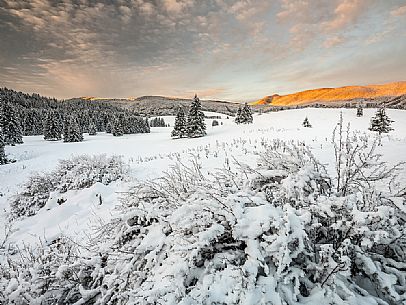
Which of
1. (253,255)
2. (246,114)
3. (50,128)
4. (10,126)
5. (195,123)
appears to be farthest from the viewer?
(50,128)

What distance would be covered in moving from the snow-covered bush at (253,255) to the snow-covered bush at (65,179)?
6.07 m

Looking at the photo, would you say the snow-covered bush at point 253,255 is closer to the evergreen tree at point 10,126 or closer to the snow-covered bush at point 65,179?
the snow-covered bush at point 65,179

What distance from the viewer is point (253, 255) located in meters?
1.89

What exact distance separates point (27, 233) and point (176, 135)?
1208 inches

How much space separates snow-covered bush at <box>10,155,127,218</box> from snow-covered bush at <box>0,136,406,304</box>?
607cm

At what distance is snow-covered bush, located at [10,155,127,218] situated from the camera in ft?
26.5

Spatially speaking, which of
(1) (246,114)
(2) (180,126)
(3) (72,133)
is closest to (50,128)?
(3) (72,133)

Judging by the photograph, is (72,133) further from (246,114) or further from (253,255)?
(253,255)

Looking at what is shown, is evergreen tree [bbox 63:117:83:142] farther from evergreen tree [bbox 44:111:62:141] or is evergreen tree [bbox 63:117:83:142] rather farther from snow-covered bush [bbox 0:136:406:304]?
snow-covered bush [bbox 0:136:406:304]

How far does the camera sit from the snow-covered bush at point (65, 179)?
26.5ft

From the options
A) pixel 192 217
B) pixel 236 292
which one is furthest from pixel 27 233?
pixel 236 292

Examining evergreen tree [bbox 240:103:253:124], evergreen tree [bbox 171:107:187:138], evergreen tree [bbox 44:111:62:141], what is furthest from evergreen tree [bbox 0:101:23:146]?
evergreen tree [bbox 240:103:253:124]

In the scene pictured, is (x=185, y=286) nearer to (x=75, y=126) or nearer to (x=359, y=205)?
(x=359, y=205)

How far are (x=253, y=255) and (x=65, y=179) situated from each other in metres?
8.87
